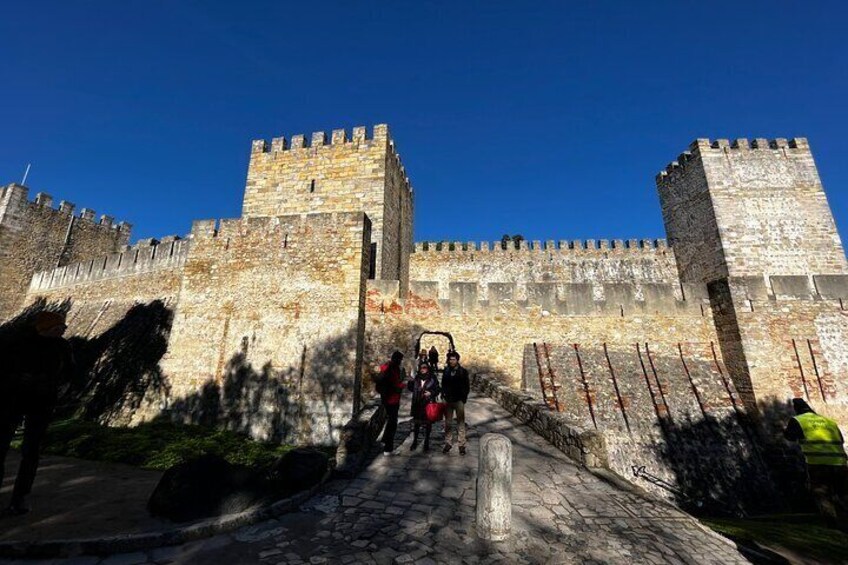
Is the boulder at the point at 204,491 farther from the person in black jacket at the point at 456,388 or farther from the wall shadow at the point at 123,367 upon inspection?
the wall shadow at the point at 123,367

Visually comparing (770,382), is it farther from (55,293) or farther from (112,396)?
(55,293)

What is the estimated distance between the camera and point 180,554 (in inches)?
135

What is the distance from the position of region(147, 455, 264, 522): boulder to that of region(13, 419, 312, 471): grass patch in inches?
136

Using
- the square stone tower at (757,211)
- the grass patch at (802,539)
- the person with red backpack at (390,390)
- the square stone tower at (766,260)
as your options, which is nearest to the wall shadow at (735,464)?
the square stone tower at (766,260)

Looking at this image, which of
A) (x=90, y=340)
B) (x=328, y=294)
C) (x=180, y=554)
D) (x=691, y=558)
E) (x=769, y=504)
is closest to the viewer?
(x=180, y=554)

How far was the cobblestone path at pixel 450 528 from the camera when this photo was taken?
353 cm

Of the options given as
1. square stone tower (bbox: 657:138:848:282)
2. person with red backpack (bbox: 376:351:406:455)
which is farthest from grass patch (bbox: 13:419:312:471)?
square stone tower (bbox: 657:138:848:282)

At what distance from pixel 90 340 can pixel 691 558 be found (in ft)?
68.9

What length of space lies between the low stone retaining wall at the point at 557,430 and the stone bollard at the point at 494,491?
10.2 feet

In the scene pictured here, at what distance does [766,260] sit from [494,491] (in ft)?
66.4

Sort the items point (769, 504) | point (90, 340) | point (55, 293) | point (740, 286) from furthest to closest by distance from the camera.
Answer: point (55, 293) → point (90, 340) → point (740, 286) → point (769, 504)

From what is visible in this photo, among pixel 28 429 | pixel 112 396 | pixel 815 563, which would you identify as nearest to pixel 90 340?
pixel 112 396

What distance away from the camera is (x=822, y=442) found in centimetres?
577

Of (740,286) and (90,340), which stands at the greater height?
(740,286)
